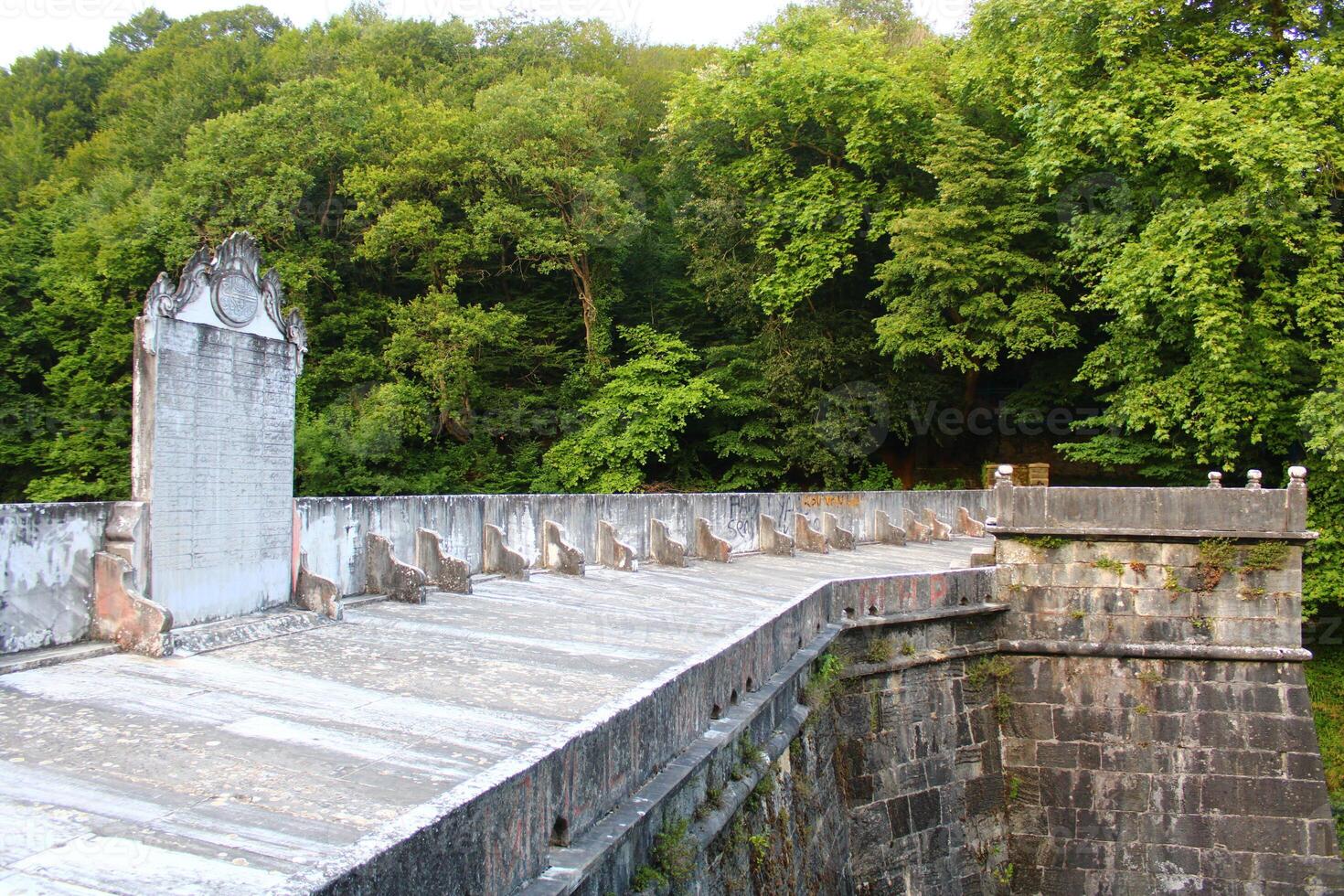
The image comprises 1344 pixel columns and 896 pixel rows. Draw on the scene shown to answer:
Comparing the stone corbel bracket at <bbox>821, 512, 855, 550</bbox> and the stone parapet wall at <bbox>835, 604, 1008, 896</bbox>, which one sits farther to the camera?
the stone corbel bracket at <bbox>821, 512, 855, 550</bbox>

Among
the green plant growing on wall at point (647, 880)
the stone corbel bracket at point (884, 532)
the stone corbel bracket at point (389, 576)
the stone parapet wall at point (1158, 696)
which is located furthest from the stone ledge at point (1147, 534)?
the green plant growing on wall at point (647, 880)

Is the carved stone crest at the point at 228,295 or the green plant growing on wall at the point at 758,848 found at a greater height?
the carved stone crest at the point at 228,295

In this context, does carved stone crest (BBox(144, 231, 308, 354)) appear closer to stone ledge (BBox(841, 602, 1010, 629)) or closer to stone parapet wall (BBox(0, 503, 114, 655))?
stone parapet wall (BBox(0, 503, 114, 655))

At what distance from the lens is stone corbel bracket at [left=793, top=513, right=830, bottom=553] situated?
46.8 feet

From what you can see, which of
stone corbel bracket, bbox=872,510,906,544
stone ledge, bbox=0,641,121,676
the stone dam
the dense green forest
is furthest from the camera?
the dense green forest

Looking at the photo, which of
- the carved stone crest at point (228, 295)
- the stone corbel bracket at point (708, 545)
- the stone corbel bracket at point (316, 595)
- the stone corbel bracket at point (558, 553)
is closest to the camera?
the carved stone crest at point (228, 295)

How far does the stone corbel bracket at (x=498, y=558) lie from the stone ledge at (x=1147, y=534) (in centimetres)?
525

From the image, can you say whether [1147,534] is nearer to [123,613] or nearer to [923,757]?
[923,757]

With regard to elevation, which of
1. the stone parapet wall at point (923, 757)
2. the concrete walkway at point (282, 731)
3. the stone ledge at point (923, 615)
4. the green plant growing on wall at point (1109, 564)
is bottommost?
the stone parapet wall at point (923, 757)

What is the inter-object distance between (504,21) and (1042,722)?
2895 cm

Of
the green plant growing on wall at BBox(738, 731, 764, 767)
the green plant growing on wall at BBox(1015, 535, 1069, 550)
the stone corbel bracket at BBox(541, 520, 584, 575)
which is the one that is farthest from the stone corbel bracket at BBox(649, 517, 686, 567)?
the green plant growing on wall at BBox(738, 731, 764, 767)

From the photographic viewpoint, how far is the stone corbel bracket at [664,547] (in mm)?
11453

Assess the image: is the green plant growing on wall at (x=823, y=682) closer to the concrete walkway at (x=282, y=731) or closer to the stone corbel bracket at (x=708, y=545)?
the concrete walkway at (x=282, y=731)

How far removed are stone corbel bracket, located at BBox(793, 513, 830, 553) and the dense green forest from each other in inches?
276
